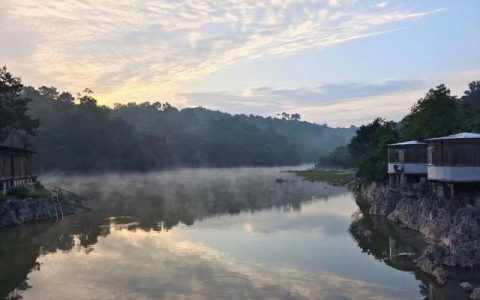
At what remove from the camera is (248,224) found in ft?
140

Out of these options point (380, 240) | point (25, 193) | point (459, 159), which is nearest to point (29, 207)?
point (25, 193)

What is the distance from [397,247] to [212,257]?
12.2 metres

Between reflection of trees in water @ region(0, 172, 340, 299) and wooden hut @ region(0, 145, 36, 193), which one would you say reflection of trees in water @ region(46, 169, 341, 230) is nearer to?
reflection of trees in water @ region(0, 172, 340, 299)

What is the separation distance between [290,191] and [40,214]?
41238 millimetres

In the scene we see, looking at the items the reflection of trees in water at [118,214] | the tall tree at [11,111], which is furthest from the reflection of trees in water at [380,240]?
the tall tree at [11,111]

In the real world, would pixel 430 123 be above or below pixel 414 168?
above

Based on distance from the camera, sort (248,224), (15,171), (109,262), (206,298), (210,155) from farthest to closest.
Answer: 1. (210,155)
2. (15,171)
3. (248,224)
4. (109,262)
5. (206,298)

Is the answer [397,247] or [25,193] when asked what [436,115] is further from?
[25,193]

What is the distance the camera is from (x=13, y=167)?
4906 cm

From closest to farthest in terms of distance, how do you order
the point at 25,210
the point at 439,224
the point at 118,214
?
the point at 439,224 < the point at 25,210 < the point at 118,214

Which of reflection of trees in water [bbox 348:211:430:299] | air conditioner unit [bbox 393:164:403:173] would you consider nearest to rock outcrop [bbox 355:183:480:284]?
reflection of trees in water [bbox 348:211:430:299]

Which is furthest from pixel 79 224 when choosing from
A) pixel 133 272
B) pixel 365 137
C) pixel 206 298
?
pixel 365 137

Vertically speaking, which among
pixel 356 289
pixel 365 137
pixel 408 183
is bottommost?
pixel 356 289

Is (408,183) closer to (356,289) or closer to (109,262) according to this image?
(356,289)
